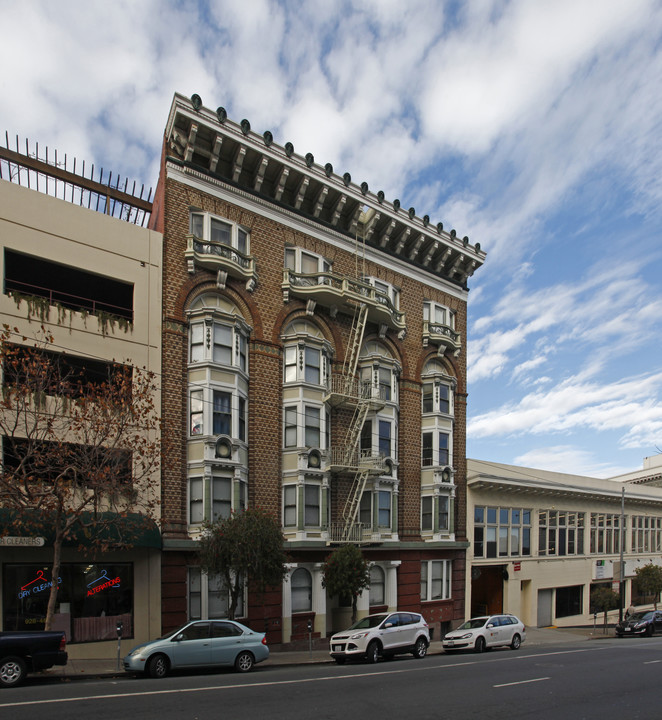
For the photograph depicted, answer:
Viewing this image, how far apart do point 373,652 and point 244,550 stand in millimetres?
5066

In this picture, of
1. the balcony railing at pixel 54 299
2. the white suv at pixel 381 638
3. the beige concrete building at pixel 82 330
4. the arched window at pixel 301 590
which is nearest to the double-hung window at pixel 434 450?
the arched window at pixel 301 590

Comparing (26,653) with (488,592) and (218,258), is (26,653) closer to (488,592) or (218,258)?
(218,258)

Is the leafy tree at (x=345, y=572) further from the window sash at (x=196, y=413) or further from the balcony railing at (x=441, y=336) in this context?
the balcony railing at (x=441, y=336)

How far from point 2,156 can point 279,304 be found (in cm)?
1437

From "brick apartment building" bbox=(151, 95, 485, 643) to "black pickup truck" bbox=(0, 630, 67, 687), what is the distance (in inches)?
274

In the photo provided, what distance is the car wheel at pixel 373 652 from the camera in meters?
21.2

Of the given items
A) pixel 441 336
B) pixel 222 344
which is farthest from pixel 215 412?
pixel 441 336

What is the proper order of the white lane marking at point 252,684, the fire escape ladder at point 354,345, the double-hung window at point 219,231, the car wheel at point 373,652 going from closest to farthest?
the white lane marking at point 252,684 → the car wheel at point 373,652 → the double-hung window at point 219,231 → the fire escape ladder at point 354,345

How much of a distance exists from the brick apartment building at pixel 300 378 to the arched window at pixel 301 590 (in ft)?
0.19

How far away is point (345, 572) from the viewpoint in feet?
82.5

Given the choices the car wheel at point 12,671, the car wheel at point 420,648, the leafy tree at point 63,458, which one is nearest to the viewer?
the car wheel at point 12,671

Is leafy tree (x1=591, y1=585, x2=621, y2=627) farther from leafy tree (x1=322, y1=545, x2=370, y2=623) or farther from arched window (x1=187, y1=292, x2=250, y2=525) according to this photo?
arched window (x1=187, y1=292, x2=250, y2=525)

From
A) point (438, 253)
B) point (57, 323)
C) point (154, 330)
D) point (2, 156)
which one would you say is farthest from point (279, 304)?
point (2, 156)

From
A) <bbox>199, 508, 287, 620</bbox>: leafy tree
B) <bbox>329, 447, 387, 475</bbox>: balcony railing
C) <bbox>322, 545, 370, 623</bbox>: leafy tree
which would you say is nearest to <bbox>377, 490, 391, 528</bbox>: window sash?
<bbox>329, 447, 387, 475</bbox>: balcony railing
